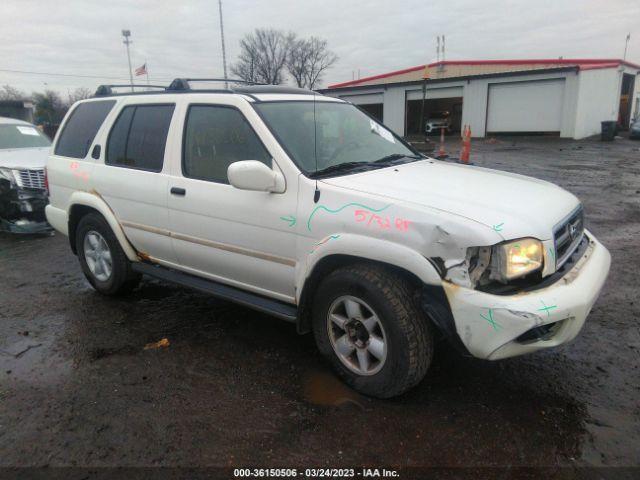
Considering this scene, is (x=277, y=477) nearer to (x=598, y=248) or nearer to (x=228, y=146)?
(x=228, y=146)

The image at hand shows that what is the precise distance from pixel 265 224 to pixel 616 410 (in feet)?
8.02

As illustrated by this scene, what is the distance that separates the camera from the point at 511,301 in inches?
95.9

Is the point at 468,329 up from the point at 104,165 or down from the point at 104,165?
down

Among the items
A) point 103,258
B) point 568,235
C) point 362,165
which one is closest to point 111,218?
point 103,258

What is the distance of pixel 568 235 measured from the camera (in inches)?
119

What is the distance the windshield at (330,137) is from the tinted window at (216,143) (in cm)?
18

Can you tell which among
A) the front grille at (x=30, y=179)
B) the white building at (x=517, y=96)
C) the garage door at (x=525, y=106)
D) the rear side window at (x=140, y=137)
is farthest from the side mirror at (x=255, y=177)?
the garage door at (x=525, y=106)

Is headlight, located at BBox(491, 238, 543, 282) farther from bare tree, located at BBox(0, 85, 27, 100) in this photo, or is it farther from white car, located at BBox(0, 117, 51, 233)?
bare tree, located at BBox(0, 85, 27, 100)

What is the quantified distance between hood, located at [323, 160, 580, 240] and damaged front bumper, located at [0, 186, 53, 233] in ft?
20.5

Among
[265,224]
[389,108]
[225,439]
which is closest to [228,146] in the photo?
[265,224]

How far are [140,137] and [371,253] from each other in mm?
2545

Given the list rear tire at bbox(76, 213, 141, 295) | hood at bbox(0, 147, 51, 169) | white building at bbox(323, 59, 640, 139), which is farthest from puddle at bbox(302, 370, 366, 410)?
white building at bbox(323, 59, 640, 139)

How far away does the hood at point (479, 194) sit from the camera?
2590 millimetres

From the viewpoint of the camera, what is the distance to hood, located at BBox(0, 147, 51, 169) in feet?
24.6
